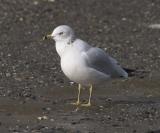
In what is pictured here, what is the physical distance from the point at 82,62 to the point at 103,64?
0.42m

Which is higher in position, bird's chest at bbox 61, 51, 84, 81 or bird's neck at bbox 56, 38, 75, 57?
bird's neck at bbox 56, 38, 75, 57

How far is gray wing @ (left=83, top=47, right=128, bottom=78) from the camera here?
28.0 feet

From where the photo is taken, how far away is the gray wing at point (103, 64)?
8539 millimetres

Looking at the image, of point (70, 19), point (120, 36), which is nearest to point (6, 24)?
point (70, 19)

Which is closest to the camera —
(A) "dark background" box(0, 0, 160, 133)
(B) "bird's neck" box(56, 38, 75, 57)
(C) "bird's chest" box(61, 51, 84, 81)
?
(A) "dark background" box(0, 0, 160, 133)

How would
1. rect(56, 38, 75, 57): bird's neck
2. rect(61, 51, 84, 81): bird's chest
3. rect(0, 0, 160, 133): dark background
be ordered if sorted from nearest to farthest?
rect(0, 0, 160, 133): dark background, rect(61, 51, 84, 81): bird's chest, rect(56, 38, 75, 57): bird's neck

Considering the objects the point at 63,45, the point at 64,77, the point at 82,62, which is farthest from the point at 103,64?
the point at 64,77

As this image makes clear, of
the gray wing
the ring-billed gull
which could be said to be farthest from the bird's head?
the gray wing

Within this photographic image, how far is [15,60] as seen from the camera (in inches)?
435

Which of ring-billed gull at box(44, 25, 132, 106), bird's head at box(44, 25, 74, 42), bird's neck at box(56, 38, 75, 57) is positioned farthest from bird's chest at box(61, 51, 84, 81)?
bird's head at box(44, 25, 74, 42)

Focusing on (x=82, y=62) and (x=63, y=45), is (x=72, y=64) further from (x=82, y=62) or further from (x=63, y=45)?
(x=63, y=45)

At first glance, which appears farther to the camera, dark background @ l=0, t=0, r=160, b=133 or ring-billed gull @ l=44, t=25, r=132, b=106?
ring-billed gull @ l=44, t=25, r=132, b=106

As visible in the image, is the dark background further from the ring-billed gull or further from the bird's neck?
the bird's neck

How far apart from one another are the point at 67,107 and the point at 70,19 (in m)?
5.80
